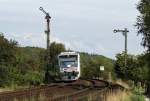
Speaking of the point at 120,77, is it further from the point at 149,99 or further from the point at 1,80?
the point at 149,99

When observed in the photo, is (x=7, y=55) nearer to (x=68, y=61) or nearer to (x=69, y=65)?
(x=68, y=61)

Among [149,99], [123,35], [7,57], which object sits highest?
[123,35]

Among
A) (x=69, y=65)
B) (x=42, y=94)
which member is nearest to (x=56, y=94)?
(x=42, y=94)

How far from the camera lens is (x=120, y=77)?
83.2 meters

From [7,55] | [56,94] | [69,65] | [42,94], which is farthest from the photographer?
[69,65]

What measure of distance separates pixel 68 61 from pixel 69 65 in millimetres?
640

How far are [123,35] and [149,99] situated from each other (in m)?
52.4

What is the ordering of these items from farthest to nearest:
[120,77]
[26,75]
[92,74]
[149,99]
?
1. [92,74]
2. [120,77]
3. [26,75]
4. [149,99]

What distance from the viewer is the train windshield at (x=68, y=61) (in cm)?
6406

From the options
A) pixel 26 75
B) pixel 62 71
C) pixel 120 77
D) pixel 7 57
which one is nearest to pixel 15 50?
pixel 7 57

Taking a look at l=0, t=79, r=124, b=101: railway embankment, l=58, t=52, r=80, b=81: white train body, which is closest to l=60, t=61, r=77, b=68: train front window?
l=58, t=52, r=80, b=81: white train body

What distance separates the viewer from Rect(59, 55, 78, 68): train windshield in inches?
2522

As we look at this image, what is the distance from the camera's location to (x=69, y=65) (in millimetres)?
64688

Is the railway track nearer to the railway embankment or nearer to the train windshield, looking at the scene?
the railway embankment
